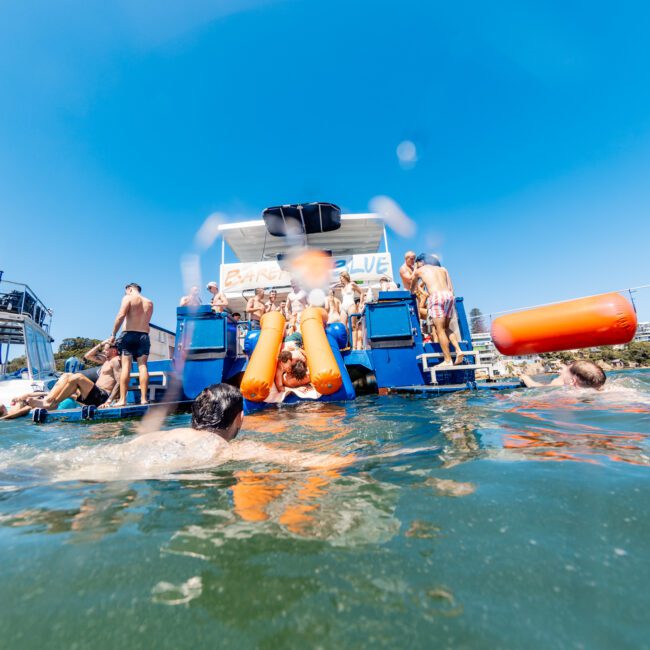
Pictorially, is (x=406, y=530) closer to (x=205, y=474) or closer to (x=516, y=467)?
(x=516, y=467)

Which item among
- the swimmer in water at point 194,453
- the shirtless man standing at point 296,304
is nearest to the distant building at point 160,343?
the shirtless man standing at point 296,304

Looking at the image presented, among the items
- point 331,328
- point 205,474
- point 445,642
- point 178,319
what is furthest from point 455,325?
point 445,642

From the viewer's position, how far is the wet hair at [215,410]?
92.8 inches

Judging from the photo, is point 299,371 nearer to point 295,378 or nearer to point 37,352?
point 295,378

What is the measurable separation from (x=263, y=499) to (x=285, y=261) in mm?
11420

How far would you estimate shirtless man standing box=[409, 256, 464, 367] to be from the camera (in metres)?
5.67

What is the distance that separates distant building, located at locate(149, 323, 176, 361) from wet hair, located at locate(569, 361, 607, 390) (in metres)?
6.76

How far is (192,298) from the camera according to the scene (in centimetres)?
664

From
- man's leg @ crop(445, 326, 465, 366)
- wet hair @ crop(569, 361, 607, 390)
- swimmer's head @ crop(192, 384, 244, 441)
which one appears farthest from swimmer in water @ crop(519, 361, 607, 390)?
swimmer's head @ crop(192, 384, 244, 441)

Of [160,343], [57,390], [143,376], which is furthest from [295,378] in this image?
[160,343]

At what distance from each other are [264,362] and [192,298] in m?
2.76

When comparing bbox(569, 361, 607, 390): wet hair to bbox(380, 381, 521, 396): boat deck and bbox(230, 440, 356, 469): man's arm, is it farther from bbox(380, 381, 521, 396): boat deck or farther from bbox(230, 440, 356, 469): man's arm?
bbox(230, 440, 356, 469): man's arm

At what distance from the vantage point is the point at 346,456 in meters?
2.19

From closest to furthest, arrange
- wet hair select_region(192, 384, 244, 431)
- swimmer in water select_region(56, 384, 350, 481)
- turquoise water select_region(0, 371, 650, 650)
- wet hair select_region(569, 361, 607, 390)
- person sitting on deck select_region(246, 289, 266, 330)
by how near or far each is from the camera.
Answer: turquoise water select_region(0, 371, 650, 650) < swimmer in water select_region(56, 384, 350, 481) < wet hair select_region(192, 384, 244, 431) < wet hair select_region(569, 361, 607, 390) < person sitting on deck select_region(246, 289, 266, 330)
